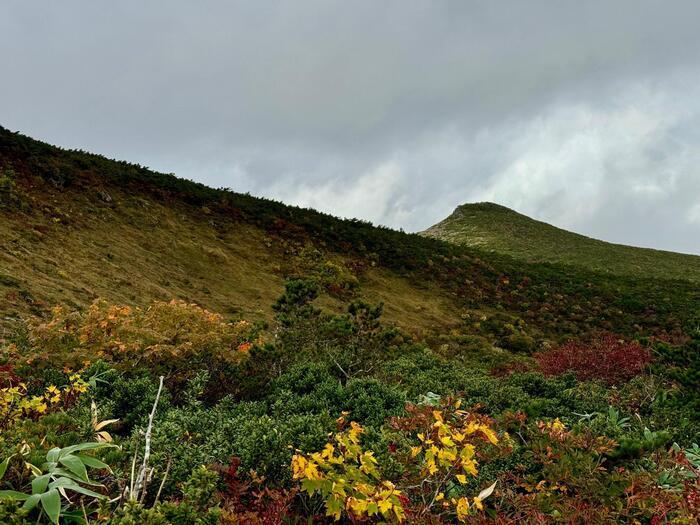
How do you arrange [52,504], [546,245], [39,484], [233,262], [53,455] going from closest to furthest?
[52,504] < [39,484] < [53,455] < [233,262] < [546,245]

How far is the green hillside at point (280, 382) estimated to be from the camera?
3.13 metres

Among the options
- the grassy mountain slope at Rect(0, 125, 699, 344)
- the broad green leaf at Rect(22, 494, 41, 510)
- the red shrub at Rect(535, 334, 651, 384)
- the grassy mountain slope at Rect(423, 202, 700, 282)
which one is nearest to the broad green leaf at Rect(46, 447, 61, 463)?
the broad green leaf at Rect(22, 494, 41, 510)

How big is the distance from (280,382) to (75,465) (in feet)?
13.8

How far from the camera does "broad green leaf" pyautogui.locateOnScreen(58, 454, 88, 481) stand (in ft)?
8.14

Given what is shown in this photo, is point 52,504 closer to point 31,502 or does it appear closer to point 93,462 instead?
point 31,502

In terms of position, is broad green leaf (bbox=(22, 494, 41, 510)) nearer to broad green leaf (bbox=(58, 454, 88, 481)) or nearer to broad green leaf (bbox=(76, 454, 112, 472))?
broad green leaf (bbox=(58, 454, 88, 481))

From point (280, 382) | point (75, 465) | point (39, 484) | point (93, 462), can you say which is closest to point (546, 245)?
point (280, 382)

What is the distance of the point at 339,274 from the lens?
67.8ft

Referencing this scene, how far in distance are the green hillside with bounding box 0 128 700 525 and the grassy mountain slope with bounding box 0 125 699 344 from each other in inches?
4.5

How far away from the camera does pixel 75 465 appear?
2.52 meters

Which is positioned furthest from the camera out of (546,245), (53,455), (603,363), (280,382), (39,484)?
(546,245)

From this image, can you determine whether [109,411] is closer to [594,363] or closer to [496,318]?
[594,363]

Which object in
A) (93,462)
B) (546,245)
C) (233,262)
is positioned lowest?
(93,462)

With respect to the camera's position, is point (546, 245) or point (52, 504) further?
point (546, 245)
